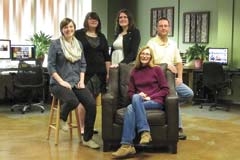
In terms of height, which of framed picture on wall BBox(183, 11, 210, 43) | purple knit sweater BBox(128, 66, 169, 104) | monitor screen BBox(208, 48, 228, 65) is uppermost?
framed picture on wall BBox(183, 11, 210, 43)

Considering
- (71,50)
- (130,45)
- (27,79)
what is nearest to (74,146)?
(71,50)

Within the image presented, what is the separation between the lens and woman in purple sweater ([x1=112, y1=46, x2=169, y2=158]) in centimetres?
398

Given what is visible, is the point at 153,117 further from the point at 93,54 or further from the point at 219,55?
the point at 219,55

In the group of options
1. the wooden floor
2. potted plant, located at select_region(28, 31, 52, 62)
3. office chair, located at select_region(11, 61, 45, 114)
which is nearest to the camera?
the wooden floor

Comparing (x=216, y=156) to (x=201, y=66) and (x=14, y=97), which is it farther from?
(x=14, y=97)

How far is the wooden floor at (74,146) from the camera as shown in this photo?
4059mm

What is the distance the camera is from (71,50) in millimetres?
4336

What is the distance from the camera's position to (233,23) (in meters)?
7.91

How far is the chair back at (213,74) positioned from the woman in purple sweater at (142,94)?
10.8 ft

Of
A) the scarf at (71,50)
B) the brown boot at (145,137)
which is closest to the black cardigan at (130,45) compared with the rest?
the scarf at (71,50)

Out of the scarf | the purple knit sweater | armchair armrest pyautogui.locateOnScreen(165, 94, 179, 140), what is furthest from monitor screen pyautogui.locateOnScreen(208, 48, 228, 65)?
the scarf

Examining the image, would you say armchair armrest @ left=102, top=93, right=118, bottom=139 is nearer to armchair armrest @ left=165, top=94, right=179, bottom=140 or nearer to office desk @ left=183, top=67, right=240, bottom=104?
armchair armrest @ left=165, top=94, right=179, bottom=140

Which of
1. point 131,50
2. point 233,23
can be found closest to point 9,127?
point 131,50

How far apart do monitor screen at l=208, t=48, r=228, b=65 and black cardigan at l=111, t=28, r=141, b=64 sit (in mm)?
3719
